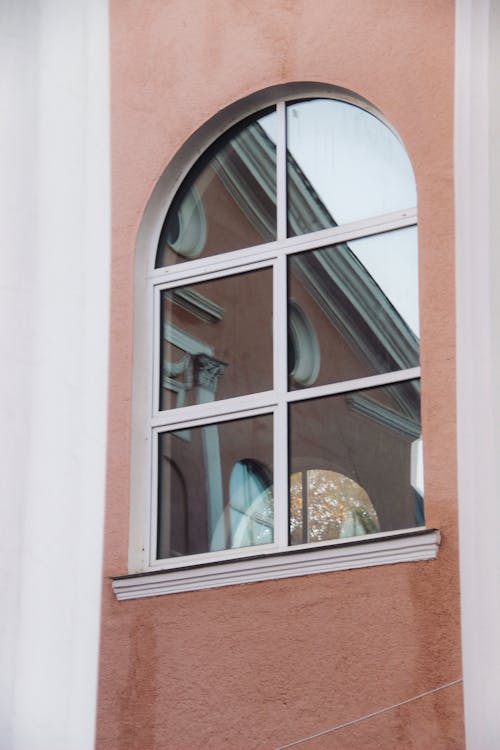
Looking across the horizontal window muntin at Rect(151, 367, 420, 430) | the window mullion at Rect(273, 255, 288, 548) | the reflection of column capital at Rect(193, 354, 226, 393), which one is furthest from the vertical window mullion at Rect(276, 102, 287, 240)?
the horizontal window muntin at Rect(151, 367, 420, 430)

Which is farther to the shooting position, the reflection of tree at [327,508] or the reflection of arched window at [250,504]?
the reflection of arched window at [250,504]

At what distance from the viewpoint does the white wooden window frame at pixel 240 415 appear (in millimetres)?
6938

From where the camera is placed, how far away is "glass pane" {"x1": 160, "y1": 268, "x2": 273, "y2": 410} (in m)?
7.71

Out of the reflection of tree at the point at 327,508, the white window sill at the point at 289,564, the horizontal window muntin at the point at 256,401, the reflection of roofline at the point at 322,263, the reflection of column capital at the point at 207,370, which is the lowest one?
the white window sill at the point at 289,564

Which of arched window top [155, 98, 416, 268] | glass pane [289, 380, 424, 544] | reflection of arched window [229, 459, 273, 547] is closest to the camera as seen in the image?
glass pane [289, 380, 424, 544]

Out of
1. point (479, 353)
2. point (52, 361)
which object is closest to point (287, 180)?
point (52, 361)

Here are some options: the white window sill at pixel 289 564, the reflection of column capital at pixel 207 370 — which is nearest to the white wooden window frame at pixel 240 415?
the white window sill at pixel 289 564

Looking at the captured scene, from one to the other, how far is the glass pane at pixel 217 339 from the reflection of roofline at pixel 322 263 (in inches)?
10.9

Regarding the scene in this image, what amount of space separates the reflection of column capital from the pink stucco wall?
1.13 feet

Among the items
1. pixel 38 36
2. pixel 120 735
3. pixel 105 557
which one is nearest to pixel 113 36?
pixel 38 36

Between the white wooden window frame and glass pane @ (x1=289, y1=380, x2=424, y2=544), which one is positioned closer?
the white wooden window frame

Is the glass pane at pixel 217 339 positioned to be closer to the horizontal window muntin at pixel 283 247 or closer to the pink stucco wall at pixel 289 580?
the horizontal window muntin at pixel 283 247

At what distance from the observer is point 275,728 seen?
6.83 meters

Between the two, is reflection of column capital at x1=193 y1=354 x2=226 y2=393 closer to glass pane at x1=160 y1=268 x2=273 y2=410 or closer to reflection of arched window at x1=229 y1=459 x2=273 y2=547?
glass pane at x1=160 y1=268 x2=273 y2=410
